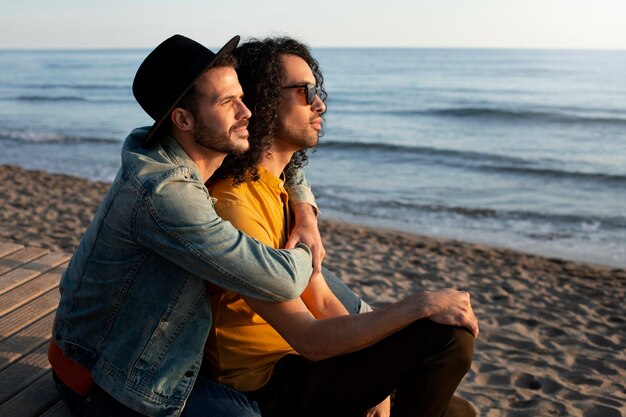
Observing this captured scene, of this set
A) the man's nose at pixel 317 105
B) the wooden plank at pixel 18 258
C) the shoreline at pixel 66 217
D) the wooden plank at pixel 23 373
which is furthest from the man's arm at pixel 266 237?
the shoreline at pixel 66 217

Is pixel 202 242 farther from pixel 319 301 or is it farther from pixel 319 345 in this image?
pixel 319 301

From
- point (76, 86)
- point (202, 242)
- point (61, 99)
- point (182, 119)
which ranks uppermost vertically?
point (182, 119)

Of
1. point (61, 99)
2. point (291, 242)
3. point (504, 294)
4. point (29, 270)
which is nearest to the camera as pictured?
point (291, 242)

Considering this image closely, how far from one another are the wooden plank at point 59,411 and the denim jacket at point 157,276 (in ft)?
1.12

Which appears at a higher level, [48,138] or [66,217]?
[66,217]

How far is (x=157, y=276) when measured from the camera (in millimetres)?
2271

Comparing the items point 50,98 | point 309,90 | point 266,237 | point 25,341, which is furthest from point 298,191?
point 50,98

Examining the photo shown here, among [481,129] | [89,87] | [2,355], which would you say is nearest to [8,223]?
[2,355]

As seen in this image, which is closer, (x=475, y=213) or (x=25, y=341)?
(x=25, y=341)

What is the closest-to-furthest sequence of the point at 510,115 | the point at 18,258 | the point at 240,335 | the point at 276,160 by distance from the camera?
the point at 240,335 < the point at 276,160 < the point at 18,258 < the point at 510,115

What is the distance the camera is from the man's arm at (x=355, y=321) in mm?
2299

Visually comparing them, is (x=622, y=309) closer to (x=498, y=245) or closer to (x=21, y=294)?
(x=498, y=245)

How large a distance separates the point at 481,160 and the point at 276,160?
1533 centimetres

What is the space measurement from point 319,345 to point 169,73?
3.53 feet
